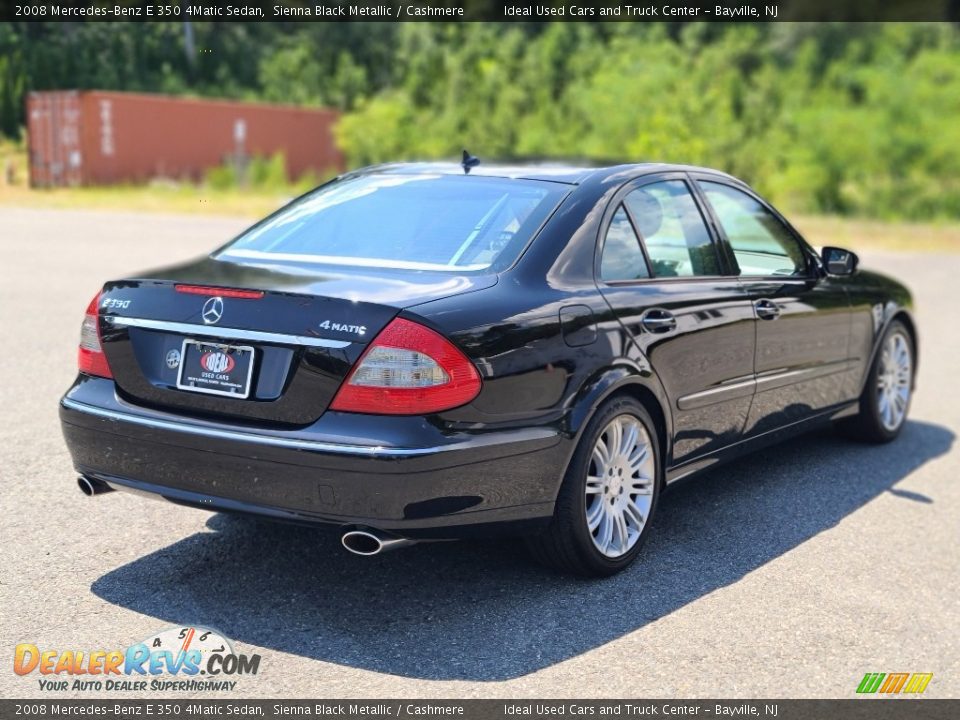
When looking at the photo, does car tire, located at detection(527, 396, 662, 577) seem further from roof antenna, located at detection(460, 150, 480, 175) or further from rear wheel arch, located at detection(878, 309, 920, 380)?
rear wheel arch, located at detection(878, 309, 920, 380)

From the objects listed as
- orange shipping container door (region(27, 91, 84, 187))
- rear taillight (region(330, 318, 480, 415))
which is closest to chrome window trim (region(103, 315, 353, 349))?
rear taillight (region(330, 318, 480, 415))

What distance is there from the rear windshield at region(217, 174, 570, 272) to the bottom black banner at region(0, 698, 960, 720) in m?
1.60

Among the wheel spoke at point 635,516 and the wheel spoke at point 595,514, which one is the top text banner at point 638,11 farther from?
the wheel spoke at point 595,514

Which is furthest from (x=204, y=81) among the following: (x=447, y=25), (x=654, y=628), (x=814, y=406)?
(x=447, y=25)

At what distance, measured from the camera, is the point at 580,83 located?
142ft

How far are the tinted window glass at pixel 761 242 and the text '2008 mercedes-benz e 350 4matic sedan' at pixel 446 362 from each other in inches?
5.9

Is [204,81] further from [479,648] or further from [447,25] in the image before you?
[447,25]

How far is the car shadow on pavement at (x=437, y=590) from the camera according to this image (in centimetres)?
394

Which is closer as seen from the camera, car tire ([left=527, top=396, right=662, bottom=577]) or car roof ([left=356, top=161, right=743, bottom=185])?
car tire ([left=527, top=396, right=662, bottom=577])

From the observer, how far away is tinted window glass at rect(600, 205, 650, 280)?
187 inches

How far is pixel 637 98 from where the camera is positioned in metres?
36.4

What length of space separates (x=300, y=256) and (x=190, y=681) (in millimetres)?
1692

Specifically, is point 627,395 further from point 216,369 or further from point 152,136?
point 152,136

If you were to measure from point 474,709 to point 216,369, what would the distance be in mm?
1406
